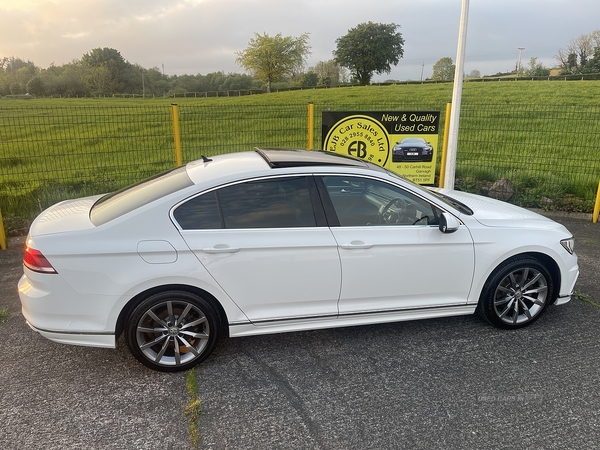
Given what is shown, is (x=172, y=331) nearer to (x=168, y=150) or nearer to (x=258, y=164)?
(x=258, y=164)

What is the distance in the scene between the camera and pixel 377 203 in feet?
11.5

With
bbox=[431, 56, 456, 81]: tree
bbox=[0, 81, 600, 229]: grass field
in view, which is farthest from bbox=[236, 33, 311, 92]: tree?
bbox=[0, 81, 600, 229]: grass field

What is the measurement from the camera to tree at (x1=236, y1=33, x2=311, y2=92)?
69562mm

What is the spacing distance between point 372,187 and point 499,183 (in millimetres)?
5060

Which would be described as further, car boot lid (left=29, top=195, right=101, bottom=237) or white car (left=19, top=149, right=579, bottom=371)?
car boot lid (left=29, top=195, right=101, bottom=237)

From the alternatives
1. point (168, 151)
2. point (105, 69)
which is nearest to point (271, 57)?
point (105, 69)

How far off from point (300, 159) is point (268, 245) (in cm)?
85

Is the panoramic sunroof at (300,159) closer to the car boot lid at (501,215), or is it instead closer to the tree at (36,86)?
the car boot lid at (501,215)

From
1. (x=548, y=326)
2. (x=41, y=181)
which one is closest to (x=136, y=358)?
(x=548, y=326)

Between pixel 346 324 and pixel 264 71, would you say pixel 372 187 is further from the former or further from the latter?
pixel 264 71

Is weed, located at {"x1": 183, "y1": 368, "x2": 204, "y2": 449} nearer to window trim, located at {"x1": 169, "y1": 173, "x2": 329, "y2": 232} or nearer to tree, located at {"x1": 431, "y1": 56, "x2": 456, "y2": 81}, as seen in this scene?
window trim, located at {"x1": 169, "y1": 173, "x2": 329, "y2": 232}

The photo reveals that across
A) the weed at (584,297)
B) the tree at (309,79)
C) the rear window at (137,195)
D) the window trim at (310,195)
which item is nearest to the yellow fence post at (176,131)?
the rear window at (137,195)

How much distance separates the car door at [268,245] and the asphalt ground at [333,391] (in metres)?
0.47

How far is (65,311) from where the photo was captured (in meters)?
2.92
